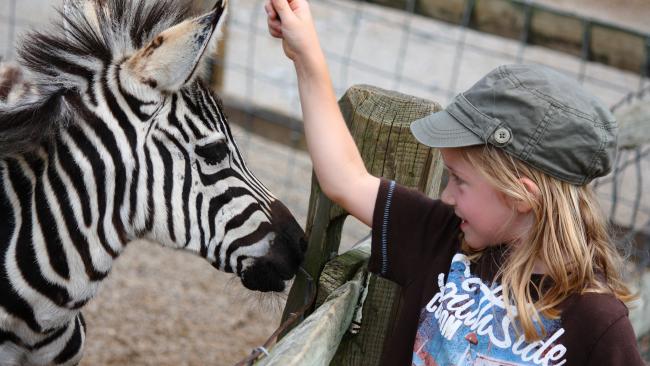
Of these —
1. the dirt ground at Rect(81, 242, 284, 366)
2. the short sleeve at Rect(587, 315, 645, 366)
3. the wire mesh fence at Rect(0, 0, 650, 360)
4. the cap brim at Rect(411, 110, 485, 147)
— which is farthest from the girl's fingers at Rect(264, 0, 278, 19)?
the wire mesh fence at Rect(0, 0, 650, 360)

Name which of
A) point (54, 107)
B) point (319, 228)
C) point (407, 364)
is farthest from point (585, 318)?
point (54, 107)

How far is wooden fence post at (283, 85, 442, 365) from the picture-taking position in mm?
2273

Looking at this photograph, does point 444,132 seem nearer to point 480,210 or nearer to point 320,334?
point 480,210

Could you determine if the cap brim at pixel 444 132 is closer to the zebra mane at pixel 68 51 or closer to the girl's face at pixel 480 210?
the girl's face at pixel 480 210

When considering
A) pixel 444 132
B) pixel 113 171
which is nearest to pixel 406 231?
pixel 444 132

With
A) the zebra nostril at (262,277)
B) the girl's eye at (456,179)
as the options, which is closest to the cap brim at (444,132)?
the girl's eye at (456,179)

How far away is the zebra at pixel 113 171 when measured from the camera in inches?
85.0

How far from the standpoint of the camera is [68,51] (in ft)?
7.18

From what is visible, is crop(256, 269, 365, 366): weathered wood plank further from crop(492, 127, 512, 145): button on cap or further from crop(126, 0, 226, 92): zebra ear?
crop(126, 0, 226, 92): zebra ear

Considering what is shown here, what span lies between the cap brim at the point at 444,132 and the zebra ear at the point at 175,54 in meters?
0.62

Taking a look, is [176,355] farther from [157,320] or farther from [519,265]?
[519,265]

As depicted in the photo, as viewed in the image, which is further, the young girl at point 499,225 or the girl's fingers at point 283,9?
the girl's fingers at point 283,9

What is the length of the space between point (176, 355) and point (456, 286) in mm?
2592

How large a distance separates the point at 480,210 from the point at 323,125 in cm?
52
